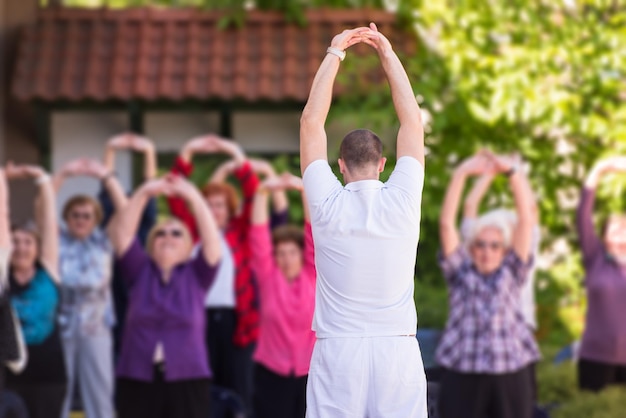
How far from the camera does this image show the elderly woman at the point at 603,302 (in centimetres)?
960

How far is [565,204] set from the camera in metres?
13.7

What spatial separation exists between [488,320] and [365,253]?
3630 mm

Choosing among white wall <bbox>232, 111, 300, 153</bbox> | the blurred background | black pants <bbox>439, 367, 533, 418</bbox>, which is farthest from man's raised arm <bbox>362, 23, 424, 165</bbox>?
white wall <bbox>232, 111, 300, 153</bbox>

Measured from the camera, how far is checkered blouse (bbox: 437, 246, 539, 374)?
27.2 feet

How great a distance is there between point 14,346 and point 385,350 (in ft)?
11.5

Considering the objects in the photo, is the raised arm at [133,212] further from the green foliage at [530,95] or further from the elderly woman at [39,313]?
the green foliage at [530,95]

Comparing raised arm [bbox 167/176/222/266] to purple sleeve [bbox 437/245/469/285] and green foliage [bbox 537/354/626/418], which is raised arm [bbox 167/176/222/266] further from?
green foliage [bbox 537/354/626/418]

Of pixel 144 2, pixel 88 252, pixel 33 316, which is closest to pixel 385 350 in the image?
pixel 33 316

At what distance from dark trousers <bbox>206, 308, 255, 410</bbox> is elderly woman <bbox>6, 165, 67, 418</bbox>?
150cm

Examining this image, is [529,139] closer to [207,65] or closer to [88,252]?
[207,65]

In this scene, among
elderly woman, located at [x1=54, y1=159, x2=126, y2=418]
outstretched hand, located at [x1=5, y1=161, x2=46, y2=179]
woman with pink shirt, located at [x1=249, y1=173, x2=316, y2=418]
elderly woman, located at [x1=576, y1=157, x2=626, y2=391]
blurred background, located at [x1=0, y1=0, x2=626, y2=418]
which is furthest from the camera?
blurred background, located at [x1=0, y1=0, x2=626, y2=418]

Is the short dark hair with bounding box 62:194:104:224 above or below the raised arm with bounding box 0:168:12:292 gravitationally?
above

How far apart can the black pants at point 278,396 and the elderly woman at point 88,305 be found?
1585 mm

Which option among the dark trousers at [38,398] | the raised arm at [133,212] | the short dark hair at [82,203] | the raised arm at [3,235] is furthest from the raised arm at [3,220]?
the short dark hair at [82,203]
